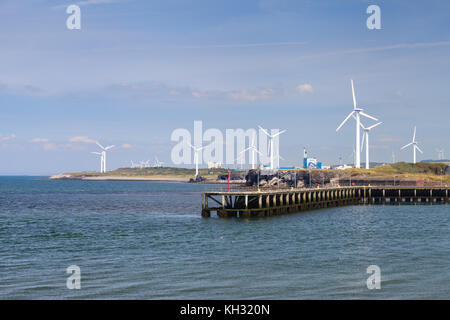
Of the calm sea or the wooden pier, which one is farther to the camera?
the wooden pier

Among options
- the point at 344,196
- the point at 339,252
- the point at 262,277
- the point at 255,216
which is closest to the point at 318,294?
the point at 262,277

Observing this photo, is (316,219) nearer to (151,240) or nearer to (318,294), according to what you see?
(151,240)

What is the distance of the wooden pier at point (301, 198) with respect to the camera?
68.4 metres

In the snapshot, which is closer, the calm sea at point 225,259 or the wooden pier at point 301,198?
the calm sea at point 225,259

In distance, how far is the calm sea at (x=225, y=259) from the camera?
86.7 feet

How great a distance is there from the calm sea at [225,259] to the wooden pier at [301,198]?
6.02 meters

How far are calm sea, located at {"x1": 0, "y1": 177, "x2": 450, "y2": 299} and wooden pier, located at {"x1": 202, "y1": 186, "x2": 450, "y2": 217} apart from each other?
6023 millimetres

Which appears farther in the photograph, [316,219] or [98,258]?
[316,219]

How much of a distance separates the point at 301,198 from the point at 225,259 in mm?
53659

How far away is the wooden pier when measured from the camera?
68.4 metres

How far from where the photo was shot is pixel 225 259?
3600cm

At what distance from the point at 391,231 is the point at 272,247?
64.3 ft

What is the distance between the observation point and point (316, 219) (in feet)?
228
